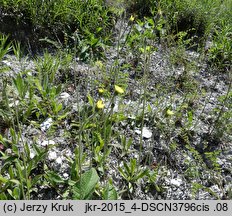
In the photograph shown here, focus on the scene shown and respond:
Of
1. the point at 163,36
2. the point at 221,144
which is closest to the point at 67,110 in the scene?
the point at 221,144

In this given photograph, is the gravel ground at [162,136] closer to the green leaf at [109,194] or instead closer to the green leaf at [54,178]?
the green leaf at [54,178]

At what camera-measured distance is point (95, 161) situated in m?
2.09

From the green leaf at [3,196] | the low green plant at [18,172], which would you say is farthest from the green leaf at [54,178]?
the green leaf at [3,196]

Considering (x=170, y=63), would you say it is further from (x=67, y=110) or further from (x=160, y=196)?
(x=160, y=196)

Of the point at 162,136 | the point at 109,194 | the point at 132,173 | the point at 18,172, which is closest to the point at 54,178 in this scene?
the point at 18,172

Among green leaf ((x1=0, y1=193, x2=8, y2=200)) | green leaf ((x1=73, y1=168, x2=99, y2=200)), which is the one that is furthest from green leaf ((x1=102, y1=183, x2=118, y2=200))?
green leaf ((x1=0, y1=193, x2=8, y2=200))

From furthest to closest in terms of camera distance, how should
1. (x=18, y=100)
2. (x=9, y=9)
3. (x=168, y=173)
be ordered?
(x=9, y=9), (x=18, y=100), (x=168, y=173)

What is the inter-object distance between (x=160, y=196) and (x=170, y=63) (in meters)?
1.45

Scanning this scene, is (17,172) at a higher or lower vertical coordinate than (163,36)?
lower

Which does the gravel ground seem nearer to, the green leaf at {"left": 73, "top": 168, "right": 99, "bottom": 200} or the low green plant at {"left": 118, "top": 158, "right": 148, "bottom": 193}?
the low green plant at {"left": 118, "top": 158, "right": 148, "bottom": 193}

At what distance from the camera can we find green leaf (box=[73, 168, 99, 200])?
1.75 meters

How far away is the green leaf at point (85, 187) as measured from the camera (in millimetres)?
1754

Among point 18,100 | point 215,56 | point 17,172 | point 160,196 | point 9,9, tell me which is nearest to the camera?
point 17,172

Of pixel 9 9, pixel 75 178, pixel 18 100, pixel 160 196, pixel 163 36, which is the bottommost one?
pixel 160 196
